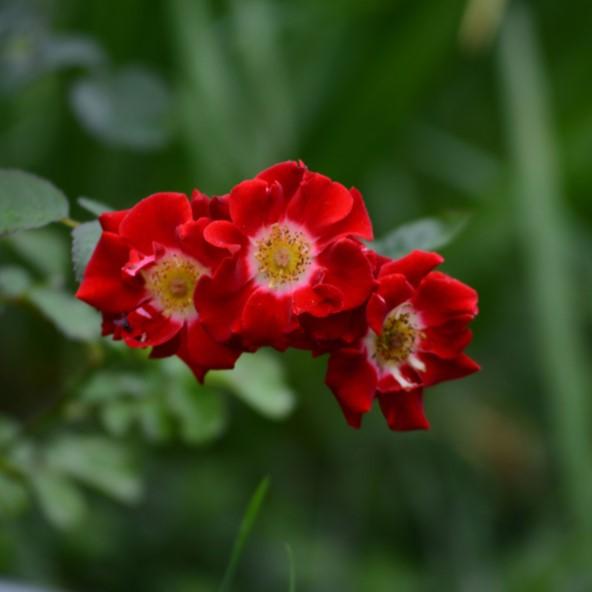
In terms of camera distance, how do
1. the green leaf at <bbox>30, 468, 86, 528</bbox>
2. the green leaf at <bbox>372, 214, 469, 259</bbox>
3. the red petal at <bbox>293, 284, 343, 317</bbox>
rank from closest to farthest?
the red petal at <bbox>293, 284, 343, 317</bbox>, the green leaf at <bbox>372, 214, 469, 259</bbox>, the green leaf at <bbox>30, 468, 86, 528</bbox>

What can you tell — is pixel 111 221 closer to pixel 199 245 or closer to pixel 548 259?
pixel 199 245

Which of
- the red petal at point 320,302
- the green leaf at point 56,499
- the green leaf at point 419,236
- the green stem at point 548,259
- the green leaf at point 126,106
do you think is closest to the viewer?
the red petal at point 320,302

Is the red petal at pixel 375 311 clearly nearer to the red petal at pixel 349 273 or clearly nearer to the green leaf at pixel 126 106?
the red petal at pixel 349 273

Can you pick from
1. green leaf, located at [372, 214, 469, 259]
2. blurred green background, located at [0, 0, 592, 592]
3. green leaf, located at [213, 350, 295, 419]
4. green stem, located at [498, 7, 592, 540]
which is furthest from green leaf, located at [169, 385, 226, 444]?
green stem, located at [498, 7, 592, 540]

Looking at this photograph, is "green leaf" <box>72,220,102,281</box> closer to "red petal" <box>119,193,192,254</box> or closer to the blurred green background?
"red petal" <box>119,193,192,254</box>

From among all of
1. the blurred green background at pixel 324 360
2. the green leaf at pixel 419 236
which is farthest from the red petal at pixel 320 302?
the blurred green background at pixel 324 360

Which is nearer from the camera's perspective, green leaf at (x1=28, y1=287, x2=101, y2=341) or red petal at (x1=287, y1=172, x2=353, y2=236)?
red petal at (x1=287, y1=172, x2=353, y2=236)
